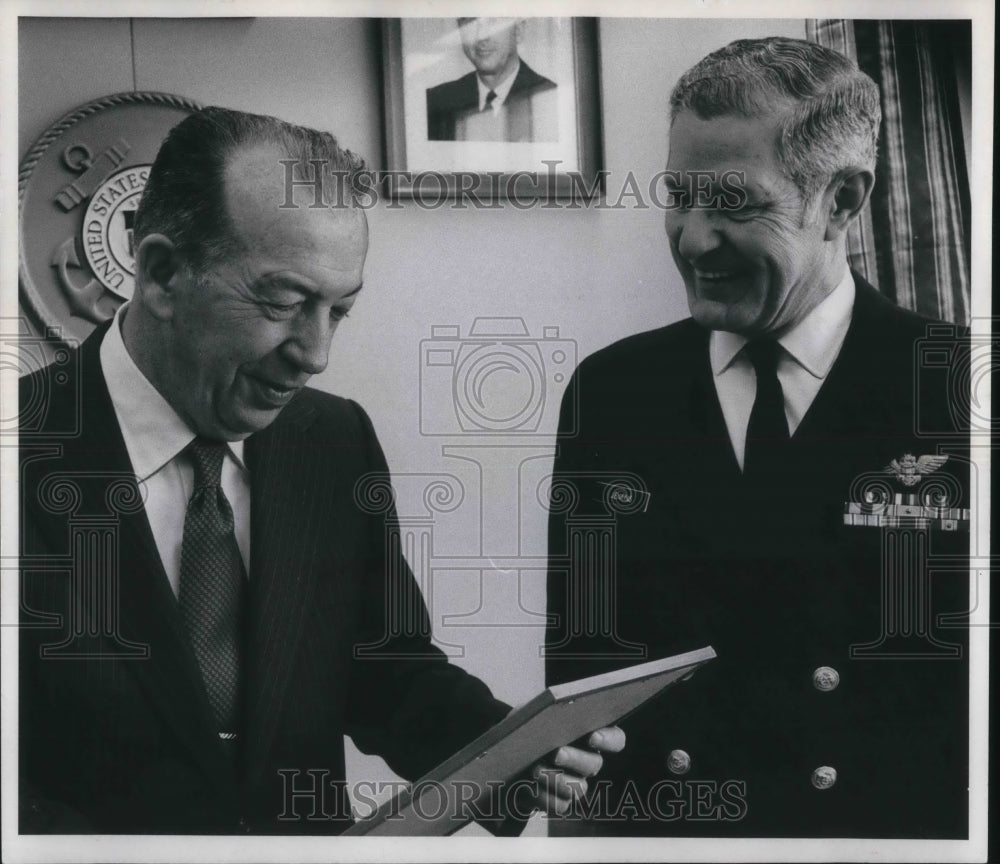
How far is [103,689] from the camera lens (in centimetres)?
266

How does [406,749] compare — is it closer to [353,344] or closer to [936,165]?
[353,344]

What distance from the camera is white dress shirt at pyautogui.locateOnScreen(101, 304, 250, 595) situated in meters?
2.67

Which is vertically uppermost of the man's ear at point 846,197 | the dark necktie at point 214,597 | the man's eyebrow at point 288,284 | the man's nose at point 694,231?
the man's ear at point 846,197

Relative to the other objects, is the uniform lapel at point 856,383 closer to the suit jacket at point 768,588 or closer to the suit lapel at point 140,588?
the suit jacket at point 768,588

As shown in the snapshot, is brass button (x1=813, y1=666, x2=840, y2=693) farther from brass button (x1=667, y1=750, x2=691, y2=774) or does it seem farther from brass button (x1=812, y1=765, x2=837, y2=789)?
brass button (x1=667, y1=750, x2=691, y2=774)

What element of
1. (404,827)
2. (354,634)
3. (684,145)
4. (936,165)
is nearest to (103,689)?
(354,634)

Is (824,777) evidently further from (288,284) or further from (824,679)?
(288,284)

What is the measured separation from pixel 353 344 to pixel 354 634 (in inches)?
23.9

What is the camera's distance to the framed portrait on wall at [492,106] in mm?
2688

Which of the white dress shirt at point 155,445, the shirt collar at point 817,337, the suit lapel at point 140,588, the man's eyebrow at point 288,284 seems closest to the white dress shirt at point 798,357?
the shirt collar at point 817,337

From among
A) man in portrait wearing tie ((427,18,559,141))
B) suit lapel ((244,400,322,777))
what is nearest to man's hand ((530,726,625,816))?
suit lapel ((244,400,322,777))

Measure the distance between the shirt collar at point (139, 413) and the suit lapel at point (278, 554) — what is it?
159mm

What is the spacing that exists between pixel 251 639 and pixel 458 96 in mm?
1206

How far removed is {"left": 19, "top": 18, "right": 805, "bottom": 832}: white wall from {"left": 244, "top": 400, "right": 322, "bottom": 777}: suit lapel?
0.52 ft
